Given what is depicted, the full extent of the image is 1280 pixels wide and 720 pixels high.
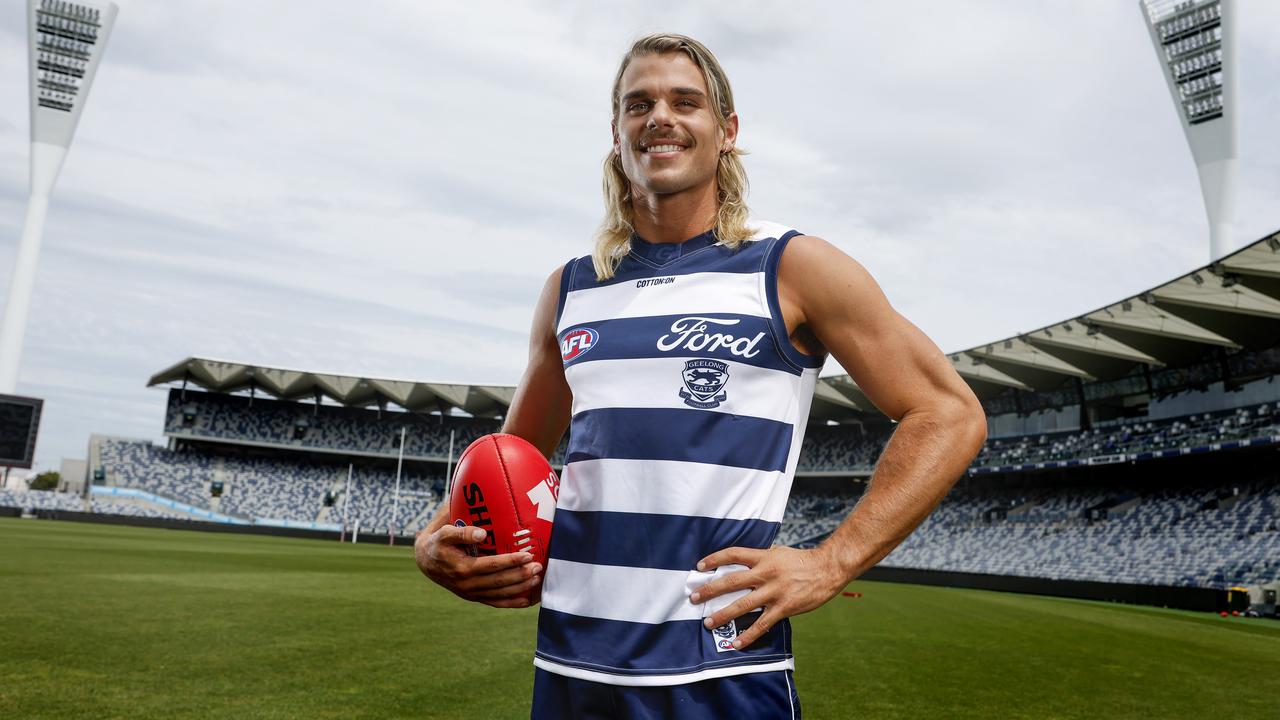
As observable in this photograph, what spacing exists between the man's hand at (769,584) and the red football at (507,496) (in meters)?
0.54

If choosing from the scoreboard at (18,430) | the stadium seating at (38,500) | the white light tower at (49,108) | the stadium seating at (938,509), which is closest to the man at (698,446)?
the stadium seating at (938,509)

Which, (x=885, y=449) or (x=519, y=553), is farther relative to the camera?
(x=519, y=553)

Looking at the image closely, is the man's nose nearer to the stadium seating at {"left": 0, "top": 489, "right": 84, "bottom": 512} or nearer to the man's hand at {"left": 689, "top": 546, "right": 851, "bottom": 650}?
the man's hand at {"left": 689, "top": 546, "right": 851, "bottom": 650}

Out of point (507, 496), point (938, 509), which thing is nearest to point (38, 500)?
point (938, 509)

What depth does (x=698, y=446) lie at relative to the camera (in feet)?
6.01

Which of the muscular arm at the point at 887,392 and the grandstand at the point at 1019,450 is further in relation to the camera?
the grandstand at the point at 1019,450

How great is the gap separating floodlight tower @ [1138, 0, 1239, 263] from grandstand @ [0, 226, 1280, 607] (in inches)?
522

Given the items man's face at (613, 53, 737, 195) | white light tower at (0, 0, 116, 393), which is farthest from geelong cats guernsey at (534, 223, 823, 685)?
white light tower at (0, 0, 116, 393)

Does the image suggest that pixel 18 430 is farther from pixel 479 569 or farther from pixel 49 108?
pixel 479 569

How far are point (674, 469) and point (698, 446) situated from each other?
71mm

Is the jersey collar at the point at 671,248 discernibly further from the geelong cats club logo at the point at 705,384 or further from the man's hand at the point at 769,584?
the man's hand at the point at 769,584

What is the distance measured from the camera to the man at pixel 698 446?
1.76 metres

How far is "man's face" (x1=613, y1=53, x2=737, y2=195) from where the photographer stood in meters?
2.11

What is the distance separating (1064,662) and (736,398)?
38.9ft
